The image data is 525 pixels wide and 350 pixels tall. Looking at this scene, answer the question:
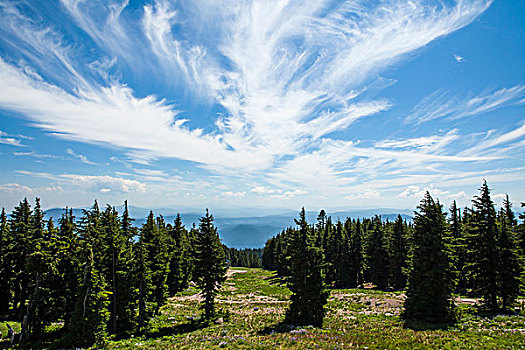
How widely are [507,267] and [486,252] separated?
2.02 m

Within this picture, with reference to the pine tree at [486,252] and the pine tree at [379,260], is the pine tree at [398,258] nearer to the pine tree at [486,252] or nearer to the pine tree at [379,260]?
the pine tree at [379,260]

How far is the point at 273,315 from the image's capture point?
3359 centimetres

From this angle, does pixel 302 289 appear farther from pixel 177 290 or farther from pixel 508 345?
pixel 177 290

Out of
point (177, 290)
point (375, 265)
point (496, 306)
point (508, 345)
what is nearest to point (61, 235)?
point (177, 290)

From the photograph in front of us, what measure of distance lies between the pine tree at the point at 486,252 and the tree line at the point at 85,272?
28194 mm

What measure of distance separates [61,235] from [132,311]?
37.8 ft

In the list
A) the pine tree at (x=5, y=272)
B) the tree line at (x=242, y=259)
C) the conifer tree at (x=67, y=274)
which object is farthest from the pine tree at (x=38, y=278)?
the tree line at (x=242, y=259)

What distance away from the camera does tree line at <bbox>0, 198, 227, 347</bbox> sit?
22625 millimetres

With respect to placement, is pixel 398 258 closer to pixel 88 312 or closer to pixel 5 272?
pixel 88 312

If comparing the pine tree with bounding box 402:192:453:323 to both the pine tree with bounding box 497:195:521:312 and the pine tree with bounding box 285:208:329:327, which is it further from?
the pine tree with bounding box 285:208:329:327

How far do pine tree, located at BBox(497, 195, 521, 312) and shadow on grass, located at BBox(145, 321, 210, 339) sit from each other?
30.6m

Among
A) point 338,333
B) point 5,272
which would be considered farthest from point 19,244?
point 338,333

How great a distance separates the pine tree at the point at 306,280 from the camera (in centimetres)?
2636

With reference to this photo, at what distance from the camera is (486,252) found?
27.7 metres
